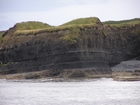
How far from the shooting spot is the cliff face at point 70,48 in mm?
106875

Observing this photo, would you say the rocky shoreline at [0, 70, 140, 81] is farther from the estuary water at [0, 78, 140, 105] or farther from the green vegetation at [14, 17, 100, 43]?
the estuary water at [0, 78, 140, 105]

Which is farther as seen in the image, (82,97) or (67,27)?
(67,27)

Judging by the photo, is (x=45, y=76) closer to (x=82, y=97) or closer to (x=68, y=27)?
(x=68, y=27)

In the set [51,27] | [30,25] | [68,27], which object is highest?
[30,25]

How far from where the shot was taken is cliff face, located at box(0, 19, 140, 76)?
351ft

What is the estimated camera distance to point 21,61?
12019 cm

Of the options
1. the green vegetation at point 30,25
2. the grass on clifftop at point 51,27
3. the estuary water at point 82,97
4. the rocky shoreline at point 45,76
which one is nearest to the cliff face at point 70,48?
the grass on clifftop at point 51,27

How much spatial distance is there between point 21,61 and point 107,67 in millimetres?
24010

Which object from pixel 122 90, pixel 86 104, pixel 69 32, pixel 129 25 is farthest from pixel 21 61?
pixel 86 104

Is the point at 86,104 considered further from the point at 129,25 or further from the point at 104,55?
the point at 129,25

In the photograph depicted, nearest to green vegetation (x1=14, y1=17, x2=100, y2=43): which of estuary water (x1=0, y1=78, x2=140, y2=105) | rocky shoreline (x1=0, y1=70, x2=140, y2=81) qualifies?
rocky shoreline (x1=0, y1=70, x2=140, y2=81)

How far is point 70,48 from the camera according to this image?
355ft

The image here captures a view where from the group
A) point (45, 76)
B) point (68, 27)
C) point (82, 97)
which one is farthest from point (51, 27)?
point (82, 97)

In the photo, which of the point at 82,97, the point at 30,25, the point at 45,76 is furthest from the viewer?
the point at 30,25
